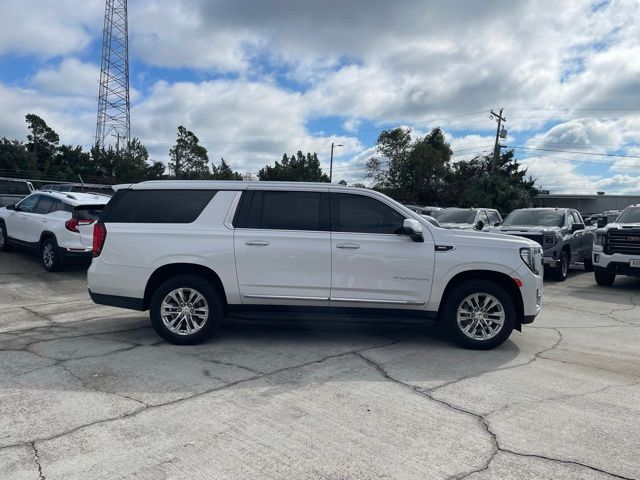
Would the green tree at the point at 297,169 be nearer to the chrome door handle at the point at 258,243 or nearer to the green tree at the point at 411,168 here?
the green tree at the point at 411,168

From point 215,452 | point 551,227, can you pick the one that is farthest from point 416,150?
point 215,452

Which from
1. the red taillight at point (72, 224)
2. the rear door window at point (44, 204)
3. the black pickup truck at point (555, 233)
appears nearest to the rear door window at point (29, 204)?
the rear door window at point (44, 204)

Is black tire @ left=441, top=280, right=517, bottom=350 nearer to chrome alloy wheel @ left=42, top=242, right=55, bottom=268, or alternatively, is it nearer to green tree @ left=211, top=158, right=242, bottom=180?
chrome alloy wheel @ left=42, top=242, right=55, bottom=268

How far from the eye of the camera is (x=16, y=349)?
582cm

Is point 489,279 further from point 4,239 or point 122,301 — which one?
point 4,239

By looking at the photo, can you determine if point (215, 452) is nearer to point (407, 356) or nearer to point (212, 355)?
point (212, 355)

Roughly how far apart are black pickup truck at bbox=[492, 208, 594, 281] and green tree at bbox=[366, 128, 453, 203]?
35.6 meters

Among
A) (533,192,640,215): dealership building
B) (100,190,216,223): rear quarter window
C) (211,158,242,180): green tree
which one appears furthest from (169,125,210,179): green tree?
(100,190,216,223): rear quarter window

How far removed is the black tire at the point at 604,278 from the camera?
11.9 meters

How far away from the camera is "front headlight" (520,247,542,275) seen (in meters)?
6.02

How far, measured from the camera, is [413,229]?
5.82 metres

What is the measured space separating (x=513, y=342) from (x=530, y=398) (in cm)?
207

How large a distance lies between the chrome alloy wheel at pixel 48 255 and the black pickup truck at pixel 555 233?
10.7m

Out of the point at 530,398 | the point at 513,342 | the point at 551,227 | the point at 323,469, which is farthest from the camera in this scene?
the point at 551,227
